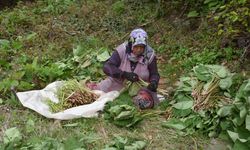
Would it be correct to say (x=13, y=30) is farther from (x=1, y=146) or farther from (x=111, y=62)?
(x=1, y=146)

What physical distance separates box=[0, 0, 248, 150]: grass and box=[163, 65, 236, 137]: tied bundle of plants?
12cm

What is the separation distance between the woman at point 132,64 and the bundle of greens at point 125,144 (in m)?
0.80

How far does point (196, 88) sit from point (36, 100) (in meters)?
1.70

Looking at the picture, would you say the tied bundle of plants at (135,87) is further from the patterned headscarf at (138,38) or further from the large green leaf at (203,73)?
the large green leaf at (203,73)

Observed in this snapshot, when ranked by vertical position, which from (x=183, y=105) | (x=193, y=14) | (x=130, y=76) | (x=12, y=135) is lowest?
(x=12, y=135)

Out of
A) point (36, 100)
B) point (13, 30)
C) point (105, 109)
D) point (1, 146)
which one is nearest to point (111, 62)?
point (105, 109)

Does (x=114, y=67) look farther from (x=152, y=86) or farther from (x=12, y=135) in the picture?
(x=12, y=135)

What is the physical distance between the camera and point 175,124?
470 centimetres

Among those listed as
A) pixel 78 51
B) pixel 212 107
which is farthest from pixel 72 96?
pixel 212 107

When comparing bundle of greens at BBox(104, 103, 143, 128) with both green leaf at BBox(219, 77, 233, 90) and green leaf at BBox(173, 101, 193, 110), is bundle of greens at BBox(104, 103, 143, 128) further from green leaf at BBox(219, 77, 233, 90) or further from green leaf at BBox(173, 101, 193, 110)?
green leaf at BBox(219, 77, 233, 90)

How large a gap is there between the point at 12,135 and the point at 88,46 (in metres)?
2.50

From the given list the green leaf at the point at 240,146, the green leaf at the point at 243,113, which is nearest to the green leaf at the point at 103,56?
the green leaf at the point at 243,113

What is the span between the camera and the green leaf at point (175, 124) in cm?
466

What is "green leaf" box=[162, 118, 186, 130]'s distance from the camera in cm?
466
